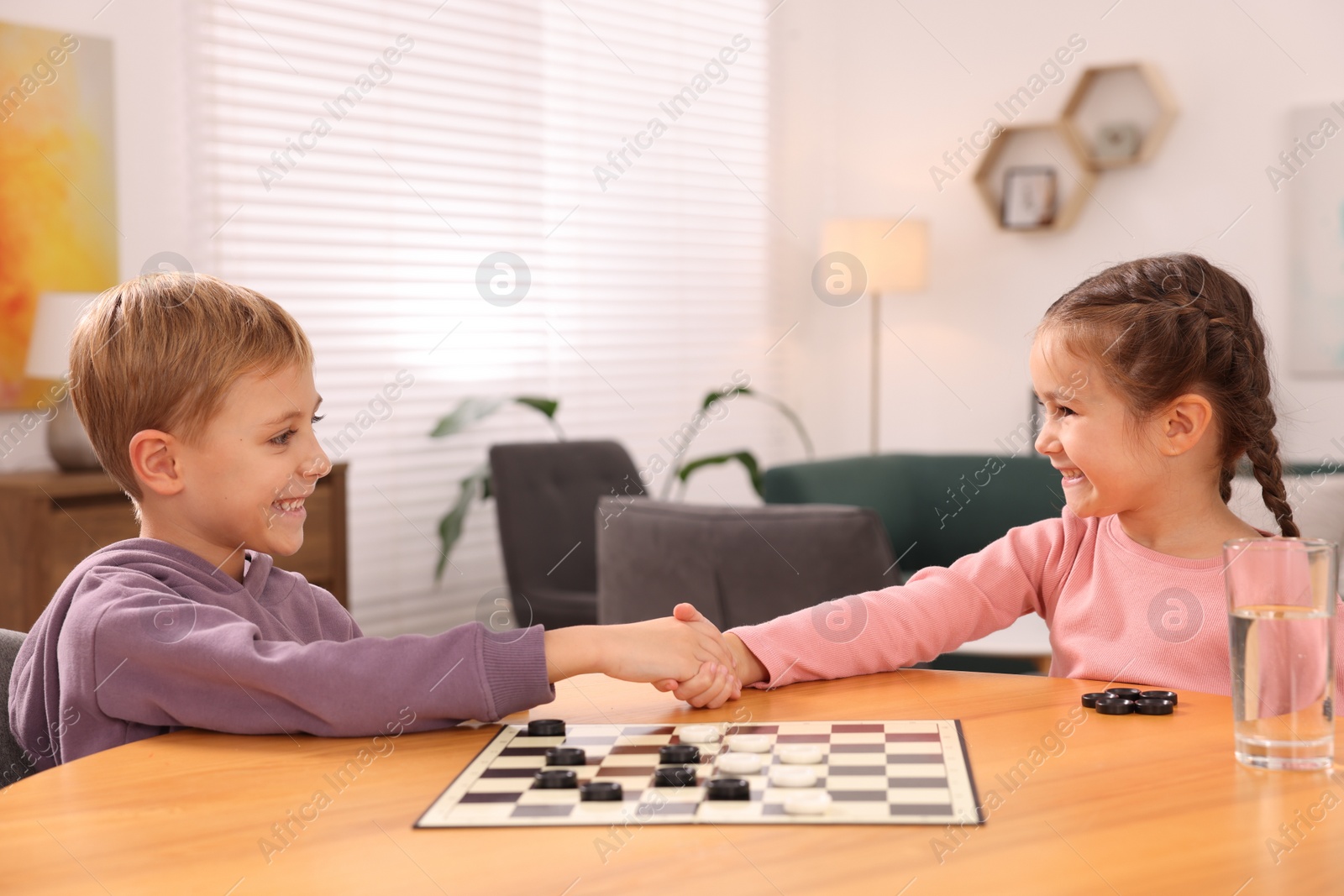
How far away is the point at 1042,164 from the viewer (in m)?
4.93

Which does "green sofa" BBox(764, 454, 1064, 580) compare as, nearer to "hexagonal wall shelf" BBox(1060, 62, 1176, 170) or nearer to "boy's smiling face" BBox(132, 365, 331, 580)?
"hexagonal wall shelf" BBox(1060, 62, 1176, 170)

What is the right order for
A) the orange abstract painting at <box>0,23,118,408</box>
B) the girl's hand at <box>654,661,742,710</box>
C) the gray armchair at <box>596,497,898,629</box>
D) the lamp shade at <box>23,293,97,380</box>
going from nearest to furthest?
1. the girl's hand at <box>654,661,742,710</box>
2. the gray armchair at <box>596,497,898,629</box>
3. the lamp shade at <box>23,293,97,380</box>
4. the orange abstract painting at <box>0,23,118,408</box>

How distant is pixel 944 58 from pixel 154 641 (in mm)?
4775

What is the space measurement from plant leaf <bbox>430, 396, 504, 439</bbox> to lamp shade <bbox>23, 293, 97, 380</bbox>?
128 centimetres

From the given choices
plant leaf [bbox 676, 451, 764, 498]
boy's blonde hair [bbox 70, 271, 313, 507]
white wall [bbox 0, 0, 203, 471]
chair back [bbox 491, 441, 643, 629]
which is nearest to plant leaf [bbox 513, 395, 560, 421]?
chair back [bbox 491, 441, 643, 629]

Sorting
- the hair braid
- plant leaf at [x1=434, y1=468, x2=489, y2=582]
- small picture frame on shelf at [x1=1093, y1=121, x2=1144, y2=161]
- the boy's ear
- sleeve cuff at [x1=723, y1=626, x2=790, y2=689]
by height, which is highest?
small picture frame on shelf at [x1=1093, y1=121, x2=1144, y2=161]

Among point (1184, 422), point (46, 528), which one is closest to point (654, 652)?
point (1184, 422)

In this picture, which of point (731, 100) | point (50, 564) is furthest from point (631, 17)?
point (50, 564)

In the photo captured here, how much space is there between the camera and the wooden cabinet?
2.57 meters

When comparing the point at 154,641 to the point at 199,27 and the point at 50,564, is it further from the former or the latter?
the point at 199,27

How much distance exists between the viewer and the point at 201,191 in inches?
134

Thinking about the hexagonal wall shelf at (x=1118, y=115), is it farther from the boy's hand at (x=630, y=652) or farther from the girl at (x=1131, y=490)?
Answer: the boy's hand at (x=630, y=652)

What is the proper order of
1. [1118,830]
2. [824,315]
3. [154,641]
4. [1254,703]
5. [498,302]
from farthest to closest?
[824,315] < [498,302] < [154,641] < [1254,703] < [1118,830]

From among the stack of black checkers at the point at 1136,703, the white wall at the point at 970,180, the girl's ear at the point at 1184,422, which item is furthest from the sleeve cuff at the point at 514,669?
the white wall at the point at 970,180
